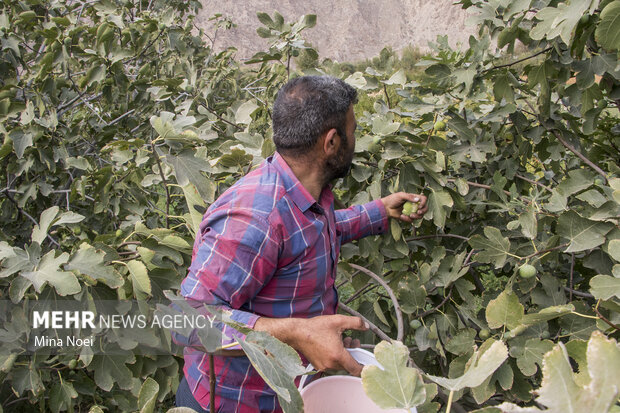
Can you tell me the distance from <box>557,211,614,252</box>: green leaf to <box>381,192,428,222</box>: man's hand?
0.48 meters

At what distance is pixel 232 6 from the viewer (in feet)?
86.3

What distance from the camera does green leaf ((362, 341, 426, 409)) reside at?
494 millimetres

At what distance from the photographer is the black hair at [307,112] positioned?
4.72ft

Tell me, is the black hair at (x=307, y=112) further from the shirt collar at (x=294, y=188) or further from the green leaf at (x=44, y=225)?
the green leaf at (x=44, y=225)

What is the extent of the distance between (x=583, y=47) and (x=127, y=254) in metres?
1.77

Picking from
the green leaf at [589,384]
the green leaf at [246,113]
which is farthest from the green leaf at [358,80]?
the green leaf at [589,384]

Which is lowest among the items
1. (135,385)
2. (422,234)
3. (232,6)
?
(232,6)

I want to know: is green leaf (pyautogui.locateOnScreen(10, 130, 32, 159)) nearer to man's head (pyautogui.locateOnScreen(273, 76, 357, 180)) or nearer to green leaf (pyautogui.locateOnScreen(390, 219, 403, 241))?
man's head (pyautogui.locateOnScreen(273, 76, 357, 180))

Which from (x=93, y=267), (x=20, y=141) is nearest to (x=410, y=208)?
(x=93, y=267)

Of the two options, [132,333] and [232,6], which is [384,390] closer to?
[132,333]

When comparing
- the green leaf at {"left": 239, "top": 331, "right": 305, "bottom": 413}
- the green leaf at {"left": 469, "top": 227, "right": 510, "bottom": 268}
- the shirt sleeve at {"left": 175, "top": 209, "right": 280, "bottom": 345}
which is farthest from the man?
the green leaf at {"left": 239, "top": 331, "right": 305, "bottom": 413}

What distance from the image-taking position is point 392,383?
506mm

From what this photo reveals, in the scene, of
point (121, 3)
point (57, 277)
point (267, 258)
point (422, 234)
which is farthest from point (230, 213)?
point (121, 3)

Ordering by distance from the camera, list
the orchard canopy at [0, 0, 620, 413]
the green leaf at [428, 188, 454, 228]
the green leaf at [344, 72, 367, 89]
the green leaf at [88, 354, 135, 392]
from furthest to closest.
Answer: the green leaf at [344, 72, 367, 89] < the green leaf at [428, 188, 454, 228] < the green leaf at [88, 354, 135, 392] < the orchard canopy at [0, 0, 620, 413]
